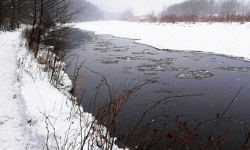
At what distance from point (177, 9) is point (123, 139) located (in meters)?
72.4

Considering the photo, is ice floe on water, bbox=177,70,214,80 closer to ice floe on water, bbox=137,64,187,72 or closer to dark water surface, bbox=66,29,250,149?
dark water surface, bbox=66,29,250,149

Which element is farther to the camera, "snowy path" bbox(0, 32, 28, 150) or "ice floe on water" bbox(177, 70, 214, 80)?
"ice floe on water" bbox(177, 70, 214, 80)

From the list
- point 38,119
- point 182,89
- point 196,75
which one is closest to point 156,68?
point 196,75

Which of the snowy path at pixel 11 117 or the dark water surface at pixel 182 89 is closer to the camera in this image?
the snowy path at pixel 11 117

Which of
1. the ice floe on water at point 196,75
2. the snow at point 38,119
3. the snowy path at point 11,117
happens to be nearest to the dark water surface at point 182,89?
the ice floe on water at point 196,75

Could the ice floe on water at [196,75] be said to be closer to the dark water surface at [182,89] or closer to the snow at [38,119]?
the dark water surface at [182,89]

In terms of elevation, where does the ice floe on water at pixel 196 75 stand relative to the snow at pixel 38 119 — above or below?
above

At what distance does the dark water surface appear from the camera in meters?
4.35

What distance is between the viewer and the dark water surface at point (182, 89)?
4.35 m

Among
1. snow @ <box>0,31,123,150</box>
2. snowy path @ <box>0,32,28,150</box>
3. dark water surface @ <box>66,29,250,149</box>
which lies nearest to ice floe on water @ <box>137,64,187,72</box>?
dark water surface @ <box>66,29,250,149</box>

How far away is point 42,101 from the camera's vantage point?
3961 mm

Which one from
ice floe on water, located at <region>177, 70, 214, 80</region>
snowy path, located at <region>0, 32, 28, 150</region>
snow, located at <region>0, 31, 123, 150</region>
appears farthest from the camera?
ice floe on water, located at <region>177, 70, 214, 80</region>

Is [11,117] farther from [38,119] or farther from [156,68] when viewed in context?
[156,68]

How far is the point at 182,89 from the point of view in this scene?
632 centimetres
